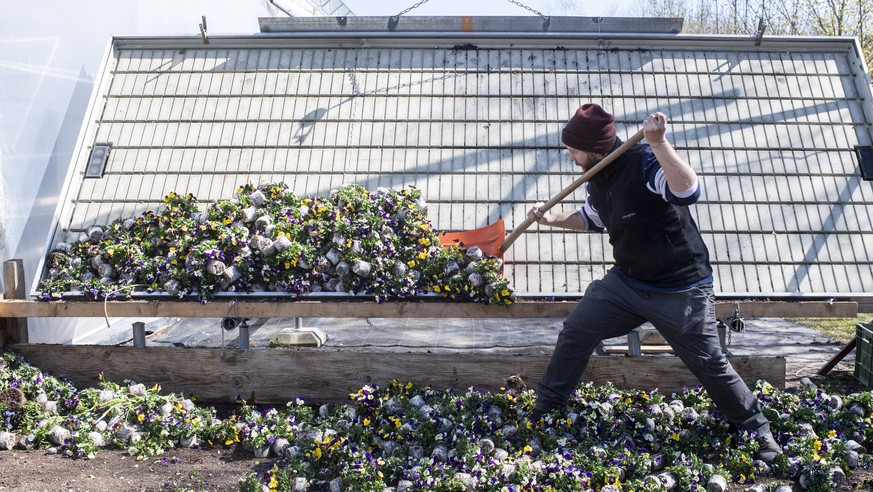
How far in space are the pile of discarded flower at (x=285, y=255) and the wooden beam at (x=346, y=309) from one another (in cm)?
7

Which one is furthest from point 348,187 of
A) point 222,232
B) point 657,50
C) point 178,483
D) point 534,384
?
point 657,50

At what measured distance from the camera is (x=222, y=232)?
211 inches

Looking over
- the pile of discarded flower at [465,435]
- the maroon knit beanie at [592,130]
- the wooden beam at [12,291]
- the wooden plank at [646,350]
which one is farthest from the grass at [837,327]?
the wooden beam at [12,291]

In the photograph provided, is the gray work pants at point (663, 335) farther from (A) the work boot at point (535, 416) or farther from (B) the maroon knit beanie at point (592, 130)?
(B) the maroon knit beanie at point (592, 130)

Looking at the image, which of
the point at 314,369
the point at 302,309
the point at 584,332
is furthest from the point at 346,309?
the point at 584,332

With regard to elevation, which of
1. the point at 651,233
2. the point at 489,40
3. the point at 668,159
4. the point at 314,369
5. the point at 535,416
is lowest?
the point at 535,416

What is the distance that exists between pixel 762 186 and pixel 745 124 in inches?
23.4

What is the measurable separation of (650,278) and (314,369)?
216 centimetres

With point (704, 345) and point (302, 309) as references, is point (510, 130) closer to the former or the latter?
point (302, 309)

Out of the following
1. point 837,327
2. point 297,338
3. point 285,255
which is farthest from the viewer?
point 837,327

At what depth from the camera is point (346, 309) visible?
204 inches

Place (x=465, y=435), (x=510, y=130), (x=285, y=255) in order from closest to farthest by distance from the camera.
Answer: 1. (x=465, y=435)
2. (x=285, y=255)
3. (x=510, y=130)

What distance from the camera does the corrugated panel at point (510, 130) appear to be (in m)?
5.74

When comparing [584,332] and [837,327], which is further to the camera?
[837,327]
